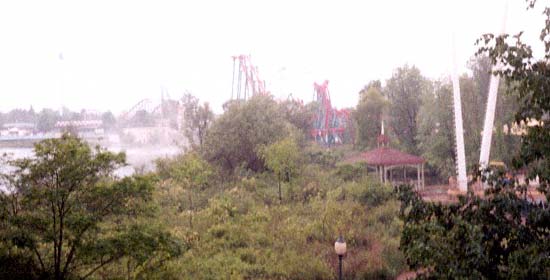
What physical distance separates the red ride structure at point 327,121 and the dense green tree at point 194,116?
1133 centimetres

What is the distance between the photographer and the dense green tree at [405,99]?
26.4 metres

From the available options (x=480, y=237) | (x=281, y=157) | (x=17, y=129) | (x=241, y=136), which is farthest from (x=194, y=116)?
(x=480, y=237)

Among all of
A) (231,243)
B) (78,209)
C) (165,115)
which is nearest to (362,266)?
(231,243)

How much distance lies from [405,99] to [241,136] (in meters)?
10.2

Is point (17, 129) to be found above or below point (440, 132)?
above

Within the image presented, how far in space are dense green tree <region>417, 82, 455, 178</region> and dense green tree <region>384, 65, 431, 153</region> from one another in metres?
4.30

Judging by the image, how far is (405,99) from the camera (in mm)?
26750

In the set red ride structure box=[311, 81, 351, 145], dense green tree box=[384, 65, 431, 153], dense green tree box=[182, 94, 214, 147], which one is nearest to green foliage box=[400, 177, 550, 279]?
dense green tree box=[384, 65, 431, 153]

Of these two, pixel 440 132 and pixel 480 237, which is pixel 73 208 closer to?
pixel 480 237

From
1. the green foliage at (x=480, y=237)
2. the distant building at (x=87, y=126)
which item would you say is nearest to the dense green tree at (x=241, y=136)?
the distant building at (x=87, y=126)

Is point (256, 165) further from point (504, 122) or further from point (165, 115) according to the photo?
point (165, 115)

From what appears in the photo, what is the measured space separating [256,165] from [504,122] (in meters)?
10.7

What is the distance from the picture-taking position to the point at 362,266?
930 centimetres

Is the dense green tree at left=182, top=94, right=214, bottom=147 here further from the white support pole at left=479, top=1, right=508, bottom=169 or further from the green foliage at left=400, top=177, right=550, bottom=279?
the green foliage at left=400, top=177, right=550, bottom=279
